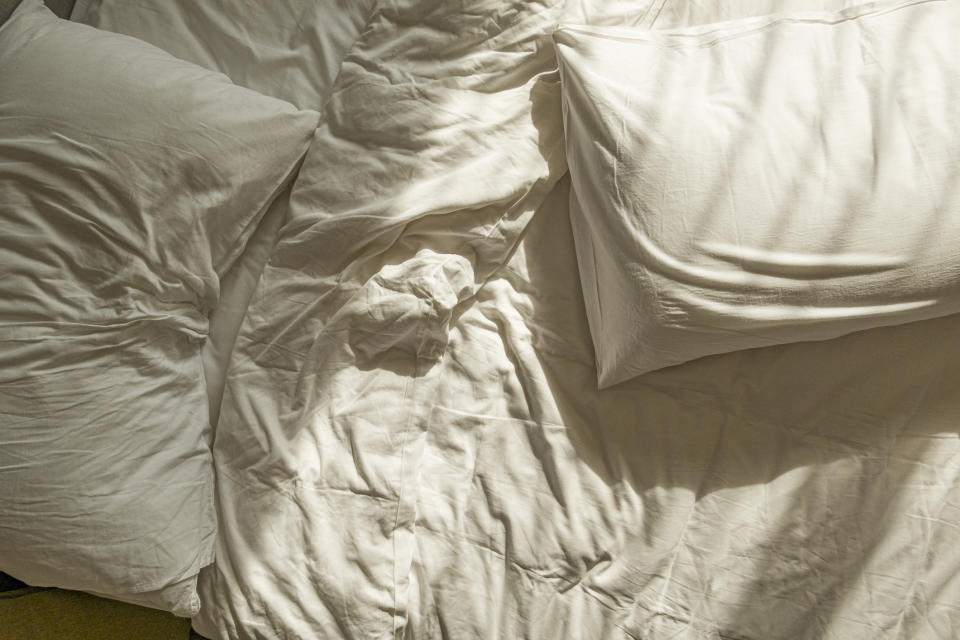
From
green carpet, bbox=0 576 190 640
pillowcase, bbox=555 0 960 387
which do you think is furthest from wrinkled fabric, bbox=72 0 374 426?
green carpet, bbox=0 576 190 640

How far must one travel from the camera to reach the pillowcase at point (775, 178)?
2.59ft

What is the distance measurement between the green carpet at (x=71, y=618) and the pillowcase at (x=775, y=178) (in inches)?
29.3

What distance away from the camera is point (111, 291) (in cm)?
96

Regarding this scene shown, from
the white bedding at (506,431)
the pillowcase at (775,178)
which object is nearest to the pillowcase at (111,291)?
the white bedding at (506,431)

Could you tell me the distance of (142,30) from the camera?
116 centimetres

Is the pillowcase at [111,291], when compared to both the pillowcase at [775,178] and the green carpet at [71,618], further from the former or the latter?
the pillowcase at [775,178]

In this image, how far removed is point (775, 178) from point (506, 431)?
18.2 inches

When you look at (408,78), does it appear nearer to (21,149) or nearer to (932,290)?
(21,149)

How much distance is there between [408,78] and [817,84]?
21.2 inches

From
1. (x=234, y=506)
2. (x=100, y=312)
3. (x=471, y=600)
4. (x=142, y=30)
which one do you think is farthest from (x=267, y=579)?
(x=142, y=30)

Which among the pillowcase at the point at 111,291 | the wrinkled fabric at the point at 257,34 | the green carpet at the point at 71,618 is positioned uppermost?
the wrinkled fabric at the point at 257,34

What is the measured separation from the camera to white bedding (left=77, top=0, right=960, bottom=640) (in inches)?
35.4

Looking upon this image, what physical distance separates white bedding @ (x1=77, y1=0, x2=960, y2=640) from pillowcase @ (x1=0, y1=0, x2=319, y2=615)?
0.24 feet

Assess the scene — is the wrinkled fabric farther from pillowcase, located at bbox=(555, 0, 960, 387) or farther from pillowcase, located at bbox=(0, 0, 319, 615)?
pillowcase, located at bbox=(555, 0, 960, 387)
